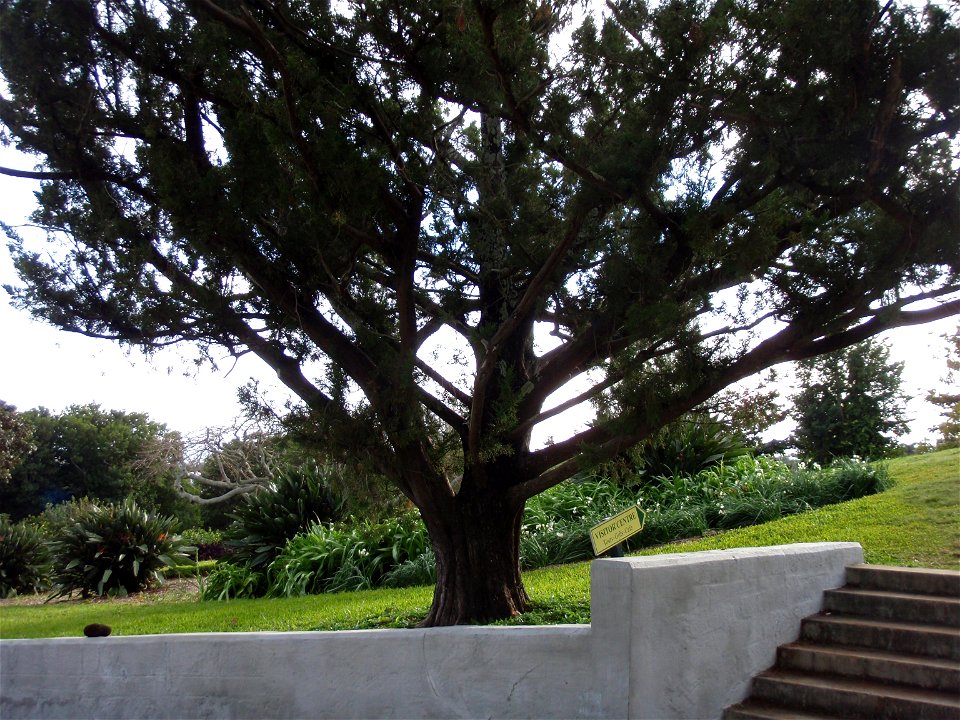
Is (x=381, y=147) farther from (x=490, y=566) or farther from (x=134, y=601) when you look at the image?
(x=134, y=601)

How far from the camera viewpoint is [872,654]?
5.59 m

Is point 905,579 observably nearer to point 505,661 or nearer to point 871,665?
point 871,665

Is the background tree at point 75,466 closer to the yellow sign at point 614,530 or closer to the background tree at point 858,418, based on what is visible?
the background tree at point 858,418

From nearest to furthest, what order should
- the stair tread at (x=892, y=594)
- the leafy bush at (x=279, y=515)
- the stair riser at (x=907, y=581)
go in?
the stair tread at (x=892, y=594), the stair riser at (x=907, y=581), the leafy bush at (x=279, y=515)

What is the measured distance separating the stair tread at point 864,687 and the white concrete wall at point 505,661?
0.55 ft

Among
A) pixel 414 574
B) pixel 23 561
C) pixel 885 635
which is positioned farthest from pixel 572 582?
pixel 23 561

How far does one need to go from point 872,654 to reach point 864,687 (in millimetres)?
379

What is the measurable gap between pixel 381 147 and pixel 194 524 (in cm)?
3293

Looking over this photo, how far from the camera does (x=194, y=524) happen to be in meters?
36.1

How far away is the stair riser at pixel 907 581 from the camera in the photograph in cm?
599

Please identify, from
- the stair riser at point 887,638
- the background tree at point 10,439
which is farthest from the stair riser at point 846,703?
the background tree at point 10,439

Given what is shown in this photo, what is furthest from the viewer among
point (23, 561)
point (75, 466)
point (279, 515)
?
point (75, 466)

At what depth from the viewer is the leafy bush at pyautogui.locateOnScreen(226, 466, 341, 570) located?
14664mm

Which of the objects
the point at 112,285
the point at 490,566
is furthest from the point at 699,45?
the point at 112,285
